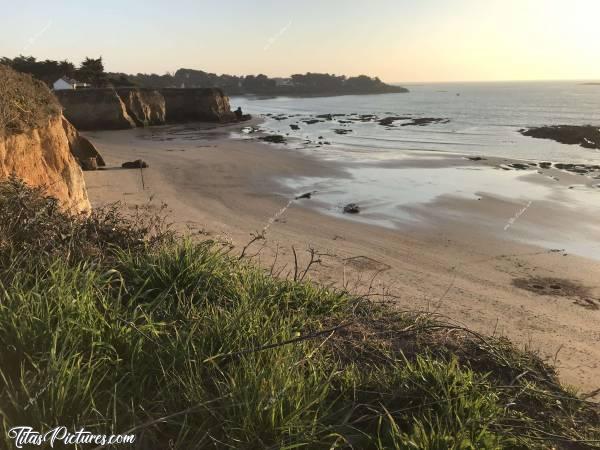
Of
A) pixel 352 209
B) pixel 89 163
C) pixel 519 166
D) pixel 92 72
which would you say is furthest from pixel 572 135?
pixel 92 72

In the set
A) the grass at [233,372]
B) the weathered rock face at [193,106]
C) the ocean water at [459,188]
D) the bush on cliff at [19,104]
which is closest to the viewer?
the grass at [233,372]

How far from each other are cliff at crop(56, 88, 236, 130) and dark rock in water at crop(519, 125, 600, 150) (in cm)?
3160

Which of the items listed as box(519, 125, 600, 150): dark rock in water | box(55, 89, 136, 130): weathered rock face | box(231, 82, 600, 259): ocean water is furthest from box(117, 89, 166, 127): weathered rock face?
box(519, 125, 600, 150): dark rock in water

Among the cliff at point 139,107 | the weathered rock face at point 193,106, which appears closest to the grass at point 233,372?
the cliff at point 139,107

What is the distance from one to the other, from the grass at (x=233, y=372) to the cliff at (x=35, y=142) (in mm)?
2539

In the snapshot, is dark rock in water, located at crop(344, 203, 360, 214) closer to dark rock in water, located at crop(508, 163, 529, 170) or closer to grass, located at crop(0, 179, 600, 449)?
grass, located at crop(0, 179, 600, 449)

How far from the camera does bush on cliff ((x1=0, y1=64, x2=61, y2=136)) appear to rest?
22.9 feet

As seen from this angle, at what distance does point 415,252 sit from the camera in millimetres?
10328

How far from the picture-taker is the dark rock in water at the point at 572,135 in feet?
106

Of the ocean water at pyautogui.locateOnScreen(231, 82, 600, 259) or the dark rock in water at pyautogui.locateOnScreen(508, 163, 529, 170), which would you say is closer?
the ocean water at pyautogui.locateOnScreen(231, 82, 600, 259)

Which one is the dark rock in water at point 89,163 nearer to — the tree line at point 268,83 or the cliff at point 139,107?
the cliff at point 139,107

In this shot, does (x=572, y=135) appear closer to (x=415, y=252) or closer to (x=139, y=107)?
(x=415, y=252)

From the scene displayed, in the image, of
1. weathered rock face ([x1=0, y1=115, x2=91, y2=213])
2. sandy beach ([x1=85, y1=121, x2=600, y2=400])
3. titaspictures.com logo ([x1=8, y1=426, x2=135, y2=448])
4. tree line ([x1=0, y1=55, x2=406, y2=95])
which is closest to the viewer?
titaspictures.com logo ([x1=8, y1=426, x2=135, y2=448])

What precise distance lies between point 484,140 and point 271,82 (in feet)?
440
